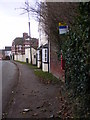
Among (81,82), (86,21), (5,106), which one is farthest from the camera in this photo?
(5,106)

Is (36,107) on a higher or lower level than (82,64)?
lower

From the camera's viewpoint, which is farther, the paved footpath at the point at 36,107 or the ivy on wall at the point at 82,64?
the paved footpath at the point at 36,107

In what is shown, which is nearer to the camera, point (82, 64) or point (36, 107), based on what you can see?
point (82, 64)

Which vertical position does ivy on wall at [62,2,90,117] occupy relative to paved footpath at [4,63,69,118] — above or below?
above

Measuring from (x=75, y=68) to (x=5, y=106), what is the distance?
3.20 m

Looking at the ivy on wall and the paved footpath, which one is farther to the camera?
the paved footpath

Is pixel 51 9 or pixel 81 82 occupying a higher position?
pixel 51 9

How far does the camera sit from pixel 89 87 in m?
5.09

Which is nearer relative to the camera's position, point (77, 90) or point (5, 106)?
point (77, 90)

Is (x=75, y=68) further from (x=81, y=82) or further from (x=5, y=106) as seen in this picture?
(x=5, y=106)

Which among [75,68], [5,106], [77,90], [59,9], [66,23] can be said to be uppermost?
[59,9]

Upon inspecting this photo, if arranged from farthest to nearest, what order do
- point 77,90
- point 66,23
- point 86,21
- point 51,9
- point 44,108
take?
point 51,9
point 66,23
point 44,108
point 77,90
point 86,21

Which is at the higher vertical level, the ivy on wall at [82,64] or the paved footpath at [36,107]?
the ivy on wall at [82,64]

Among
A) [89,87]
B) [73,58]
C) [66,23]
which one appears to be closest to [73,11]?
[66,23]
